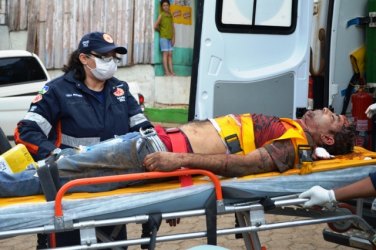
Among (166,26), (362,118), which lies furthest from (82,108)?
(166,26)

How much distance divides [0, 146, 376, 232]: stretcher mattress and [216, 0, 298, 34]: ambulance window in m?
1.52

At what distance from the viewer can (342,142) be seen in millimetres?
3422

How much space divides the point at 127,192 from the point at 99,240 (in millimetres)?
254

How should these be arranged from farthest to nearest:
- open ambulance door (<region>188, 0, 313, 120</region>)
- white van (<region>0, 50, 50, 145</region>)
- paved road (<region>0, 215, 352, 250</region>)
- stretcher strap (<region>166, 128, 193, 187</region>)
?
white van (<region>0, 50, 50, 145</region>) → paved road (<region>0, 215, 352, 250</region>) → open ambulance door (<region>188, 0, 313, 120</region>) → stretcher strap (<region>166, 128, 193, 187</region>)

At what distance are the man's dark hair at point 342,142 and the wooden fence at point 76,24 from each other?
6918mm

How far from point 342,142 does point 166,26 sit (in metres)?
6.61

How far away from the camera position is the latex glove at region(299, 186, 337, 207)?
2746mm

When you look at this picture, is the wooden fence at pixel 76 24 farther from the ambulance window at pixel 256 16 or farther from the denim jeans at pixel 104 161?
the denim jeans at pixel 104 161

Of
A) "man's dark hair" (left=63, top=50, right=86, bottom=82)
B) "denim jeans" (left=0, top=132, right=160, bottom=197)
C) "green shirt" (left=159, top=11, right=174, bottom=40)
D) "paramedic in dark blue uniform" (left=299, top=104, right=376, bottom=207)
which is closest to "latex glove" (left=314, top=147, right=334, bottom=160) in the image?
"paramedic in dark blue uniform" (left=299, top=104, right=376, bottom=207)

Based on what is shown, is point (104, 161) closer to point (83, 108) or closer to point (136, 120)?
point (83, 108)

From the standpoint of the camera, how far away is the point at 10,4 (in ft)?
40.0

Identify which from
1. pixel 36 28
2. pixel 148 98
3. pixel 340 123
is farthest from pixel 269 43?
pixel 36 28

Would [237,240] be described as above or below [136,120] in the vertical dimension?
below

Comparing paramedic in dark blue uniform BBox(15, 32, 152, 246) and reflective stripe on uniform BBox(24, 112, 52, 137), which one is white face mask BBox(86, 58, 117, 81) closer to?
paramedic in dark blue uniform BBox(15, 32, 152, 246)
